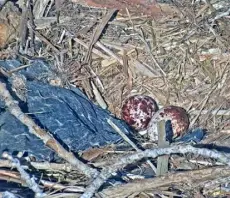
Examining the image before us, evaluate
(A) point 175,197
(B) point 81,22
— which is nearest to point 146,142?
(A) point 175,197

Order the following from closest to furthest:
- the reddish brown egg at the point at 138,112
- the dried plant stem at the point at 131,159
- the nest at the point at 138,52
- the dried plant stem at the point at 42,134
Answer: the dried plant stem at the point at 131,159
the dried plant stem at the point at 42,134
the reddish brown egg at the point at 138,112
the nest at the point at 138,52

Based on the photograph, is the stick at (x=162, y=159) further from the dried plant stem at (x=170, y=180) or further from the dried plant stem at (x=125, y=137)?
the dried plant stem at (x=170, y=180)

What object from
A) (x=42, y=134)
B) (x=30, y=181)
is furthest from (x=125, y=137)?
(x=30, y=181)

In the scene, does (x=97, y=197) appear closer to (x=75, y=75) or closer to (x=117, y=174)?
(x=117, y=174)

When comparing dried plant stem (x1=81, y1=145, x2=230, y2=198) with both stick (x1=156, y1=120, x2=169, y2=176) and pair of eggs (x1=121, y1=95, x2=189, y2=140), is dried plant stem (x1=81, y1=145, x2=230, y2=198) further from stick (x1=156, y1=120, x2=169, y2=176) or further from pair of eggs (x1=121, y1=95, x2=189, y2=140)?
pair of eggs (x1=121, y1=95, x2=189, y2=140)

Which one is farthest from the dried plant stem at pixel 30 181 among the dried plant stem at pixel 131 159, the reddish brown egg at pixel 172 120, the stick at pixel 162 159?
the reddish brown egg at pixel 172 120

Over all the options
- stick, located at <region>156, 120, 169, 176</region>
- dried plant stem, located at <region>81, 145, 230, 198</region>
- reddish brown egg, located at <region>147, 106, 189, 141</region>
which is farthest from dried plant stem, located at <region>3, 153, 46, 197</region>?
reddish brown egg, located at <region>147, 106, 189, 141</region>

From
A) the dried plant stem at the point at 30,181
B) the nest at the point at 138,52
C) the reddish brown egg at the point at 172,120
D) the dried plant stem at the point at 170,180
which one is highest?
the nest at the point at 138,52

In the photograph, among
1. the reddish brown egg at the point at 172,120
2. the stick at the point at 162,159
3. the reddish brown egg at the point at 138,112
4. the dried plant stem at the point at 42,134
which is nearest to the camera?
the dried plant stem at the point at 42,134
